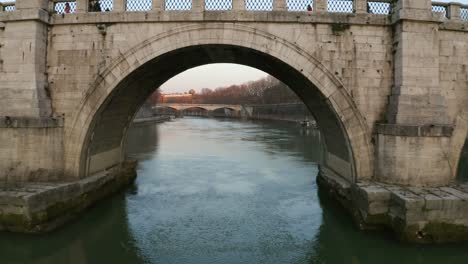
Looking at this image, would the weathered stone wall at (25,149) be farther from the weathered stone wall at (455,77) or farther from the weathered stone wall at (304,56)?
the weathered stone wall at (455,77)

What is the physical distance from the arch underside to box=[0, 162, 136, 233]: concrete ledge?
0.81m

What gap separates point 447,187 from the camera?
6637mm

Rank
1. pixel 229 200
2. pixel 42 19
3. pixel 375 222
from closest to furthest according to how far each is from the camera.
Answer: pixel 375 222 → pixel 42 19 → pixel 229 200

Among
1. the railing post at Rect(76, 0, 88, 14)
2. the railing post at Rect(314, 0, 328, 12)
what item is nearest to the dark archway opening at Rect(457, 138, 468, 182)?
the railing post at Rect(314, 0, 328, 12)

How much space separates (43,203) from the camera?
625cm

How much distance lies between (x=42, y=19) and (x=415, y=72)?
8.24 metres

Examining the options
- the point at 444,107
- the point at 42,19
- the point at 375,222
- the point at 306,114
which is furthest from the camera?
the point at 306,114

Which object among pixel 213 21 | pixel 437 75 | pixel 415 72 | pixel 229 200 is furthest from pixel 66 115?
pixel 437 75

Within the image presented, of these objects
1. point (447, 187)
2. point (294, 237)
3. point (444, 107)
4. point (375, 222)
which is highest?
point (444, 107)

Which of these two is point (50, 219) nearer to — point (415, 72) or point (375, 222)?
point (375, 222)

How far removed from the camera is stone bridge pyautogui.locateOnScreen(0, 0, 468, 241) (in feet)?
22.1

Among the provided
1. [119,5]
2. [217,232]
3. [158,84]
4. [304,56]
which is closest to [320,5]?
[304,56]

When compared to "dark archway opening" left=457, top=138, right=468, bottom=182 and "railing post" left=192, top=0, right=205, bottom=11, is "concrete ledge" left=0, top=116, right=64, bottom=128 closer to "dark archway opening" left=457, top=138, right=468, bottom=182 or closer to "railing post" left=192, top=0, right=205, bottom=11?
"railing post" left=192, top=0, right=205, bottom=11

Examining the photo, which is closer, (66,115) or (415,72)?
(415,72)
